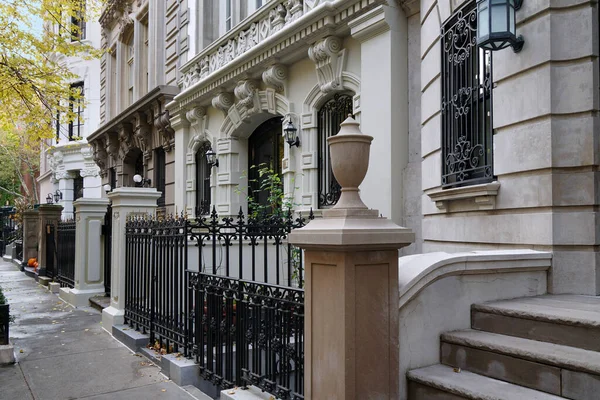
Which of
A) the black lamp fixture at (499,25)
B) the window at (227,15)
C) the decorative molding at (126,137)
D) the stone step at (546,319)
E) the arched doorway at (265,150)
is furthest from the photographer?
the decorative molding at (126,137)

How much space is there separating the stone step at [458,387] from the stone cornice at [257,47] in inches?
247

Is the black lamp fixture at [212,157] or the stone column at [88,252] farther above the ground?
the black lamp fixture at [212,157]

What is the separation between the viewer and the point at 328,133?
10133 millimetres

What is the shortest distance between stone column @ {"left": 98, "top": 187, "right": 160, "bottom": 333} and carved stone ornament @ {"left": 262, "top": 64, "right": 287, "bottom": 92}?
3.95 m

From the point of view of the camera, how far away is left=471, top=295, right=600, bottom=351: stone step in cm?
353

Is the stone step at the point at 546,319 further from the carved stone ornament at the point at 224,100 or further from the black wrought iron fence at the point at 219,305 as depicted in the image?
the carved stone ornament at the point at 224,100

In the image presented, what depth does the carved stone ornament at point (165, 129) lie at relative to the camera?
16547 millimetres

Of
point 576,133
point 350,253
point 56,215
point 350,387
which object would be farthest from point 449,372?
point 56,215

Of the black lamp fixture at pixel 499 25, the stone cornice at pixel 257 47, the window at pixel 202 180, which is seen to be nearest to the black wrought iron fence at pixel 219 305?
the black lamp fixture at pixel 499 25

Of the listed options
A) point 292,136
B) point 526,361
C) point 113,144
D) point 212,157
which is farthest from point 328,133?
point 113,144

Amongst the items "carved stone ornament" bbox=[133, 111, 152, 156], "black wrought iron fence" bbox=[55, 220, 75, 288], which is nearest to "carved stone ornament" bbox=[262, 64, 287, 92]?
"black wrought iron fence" bbox=[55, 220, 75, 288]

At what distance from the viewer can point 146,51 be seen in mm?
19859

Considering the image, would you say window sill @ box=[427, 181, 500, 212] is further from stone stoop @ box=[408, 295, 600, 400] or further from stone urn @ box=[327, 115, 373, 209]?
stone urn @ box=[327, 115, 373, 209]

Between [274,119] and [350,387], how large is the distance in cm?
1021
